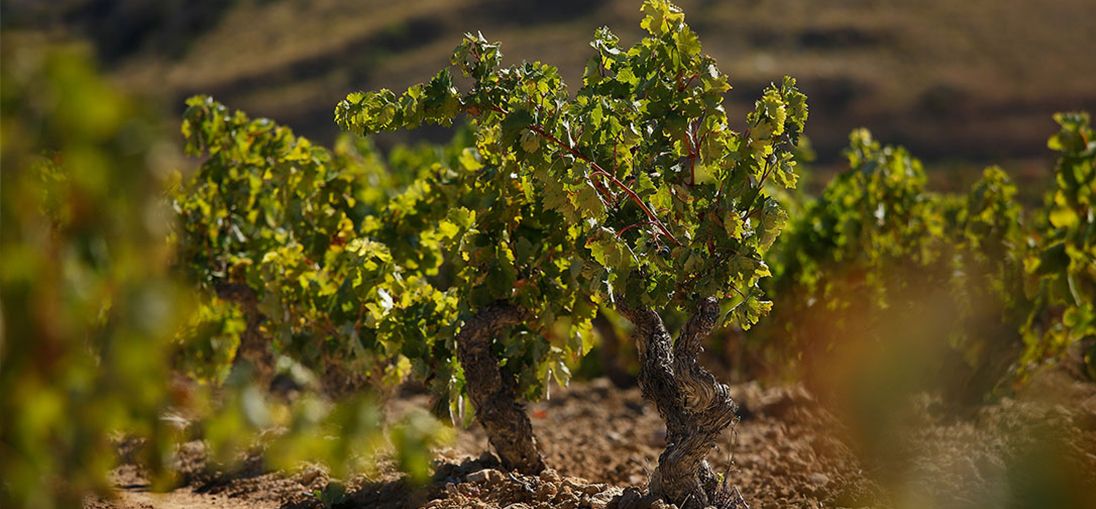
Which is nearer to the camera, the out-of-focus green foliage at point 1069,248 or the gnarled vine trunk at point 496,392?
the gnarled vine trunk at point 496,392

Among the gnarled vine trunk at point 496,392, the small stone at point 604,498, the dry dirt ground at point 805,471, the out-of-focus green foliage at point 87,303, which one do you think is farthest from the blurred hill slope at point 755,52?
the out-of-focus green foliage at point 87,303

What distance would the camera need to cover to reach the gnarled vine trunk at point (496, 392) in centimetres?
468

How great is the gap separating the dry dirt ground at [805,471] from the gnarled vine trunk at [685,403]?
0.13 meters

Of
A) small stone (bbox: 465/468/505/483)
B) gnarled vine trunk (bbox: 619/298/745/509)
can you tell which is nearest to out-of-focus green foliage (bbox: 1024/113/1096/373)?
gnarled vine trunk (bbox: 619/298/745/509)

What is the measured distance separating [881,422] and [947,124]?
129 feet

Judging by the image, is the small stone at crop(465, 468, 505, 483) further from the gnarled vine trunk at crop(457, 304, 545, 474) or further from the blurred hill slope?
the blurred hill slope

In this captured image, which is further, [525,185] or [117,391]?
[525,185]

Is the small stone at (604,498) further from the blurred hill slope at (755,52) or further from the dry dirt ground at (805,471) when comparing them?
the blurred hill slope at (755,52)

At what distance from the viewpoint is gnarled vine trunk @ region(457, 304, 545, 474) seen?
4676 mm

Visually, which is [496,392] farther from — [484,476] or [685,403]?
[685,403]

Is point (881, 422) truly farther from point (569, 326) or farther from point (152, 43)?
point (152, 43)

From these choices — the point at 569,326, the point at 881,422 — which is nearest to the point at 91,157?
the point at 569,326

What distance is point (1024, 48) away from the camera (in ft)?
161

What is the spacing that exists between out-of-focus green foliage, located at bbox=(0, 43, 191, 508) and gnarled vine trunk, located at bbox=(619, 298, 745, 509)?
233cm
